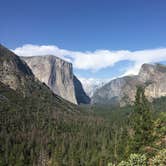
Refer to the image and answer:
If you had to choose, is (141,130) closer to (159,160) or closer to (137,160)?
(159,160)

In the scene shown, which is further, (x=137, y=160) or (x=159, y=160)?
(x=159, y=160)

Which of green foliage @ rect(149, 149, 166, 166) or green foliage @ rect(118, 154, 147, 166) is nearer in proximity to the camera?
green foliage @ rect(118, 154, 147, 166)

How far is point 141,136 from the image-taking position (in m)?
53.4

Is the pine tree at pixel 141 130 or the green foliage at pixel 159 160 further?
the pine tree at pixel 141 130

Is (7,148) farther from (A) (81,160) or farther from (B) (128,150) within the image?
(B) (128,150)

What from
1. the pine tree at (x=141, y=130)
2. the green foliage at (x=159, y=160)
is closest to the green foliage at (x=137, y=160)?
the green foliage at (x=159, y=160)

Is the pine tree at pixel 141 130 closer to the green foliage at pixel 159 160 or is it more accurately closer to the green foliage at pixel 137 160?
the green foliage at pixel 159 160

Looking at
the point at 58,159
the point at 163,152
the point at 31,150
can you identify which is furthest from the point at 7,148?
the point at 163,152

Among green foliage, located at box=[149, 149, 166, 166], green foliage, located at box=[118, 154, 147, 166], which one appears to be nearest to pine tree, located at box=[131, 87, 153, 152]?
green foliage, located at box=[149, 149, 166, 166]

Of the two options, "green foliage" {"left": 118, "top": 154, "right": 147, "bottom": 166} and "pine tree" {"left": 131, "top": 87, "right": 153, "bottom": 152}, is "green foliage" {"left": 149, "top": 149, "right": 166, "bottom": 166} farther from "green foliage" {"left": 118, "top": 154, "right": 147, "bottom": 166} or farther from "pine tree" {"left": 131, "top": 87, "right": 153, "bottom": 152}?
"pine tree" {"left": 131, "top": 87, "right": 153, "bottom": 152}

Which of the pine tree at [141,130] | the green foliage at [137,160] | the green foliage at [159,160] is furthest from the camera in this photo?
the pine tree at [141,130]

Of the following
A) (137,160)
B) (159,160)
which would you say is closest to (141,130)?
(159,160)

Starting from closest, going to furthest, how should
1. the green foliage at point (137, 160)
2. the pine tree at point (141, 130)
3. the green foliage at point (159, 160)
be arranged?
the green foliage at point (137, 160), the green foliage at point (159, 160), the pine tree at point (141, 130)

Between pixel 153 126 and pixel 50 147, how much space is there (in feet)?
499
